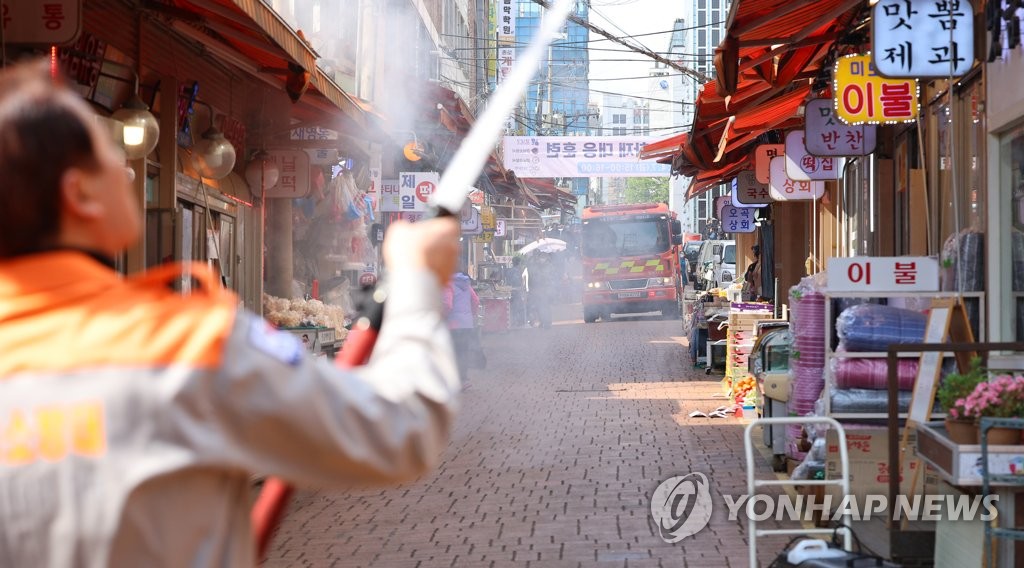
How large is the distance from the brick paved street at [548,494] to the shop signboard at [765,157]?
9.46 ft

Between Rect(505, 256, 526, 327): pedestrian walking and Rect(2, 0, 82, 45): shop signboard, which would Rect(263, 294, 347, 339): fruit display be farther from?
Rect(505, 256, 526, 327): pedestrian walking

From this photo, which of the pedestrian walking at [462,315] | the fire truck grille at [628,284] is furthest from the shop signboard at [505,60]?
the pedestrian walking at [462,315]

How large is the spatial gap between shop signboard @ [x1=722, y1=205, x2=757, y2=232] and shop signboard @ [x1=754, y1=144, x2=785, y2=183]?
9314 millimetres

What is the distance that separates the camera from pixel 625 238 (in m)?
36.3

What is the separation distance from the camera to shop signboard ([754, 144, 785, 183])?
16.0 meters

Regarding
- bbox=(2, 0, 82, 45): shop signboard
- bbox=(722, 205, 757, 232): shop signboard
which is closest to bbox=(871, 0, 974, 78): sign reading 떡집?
bbox=(2, 0, 82, 45): shop signboard

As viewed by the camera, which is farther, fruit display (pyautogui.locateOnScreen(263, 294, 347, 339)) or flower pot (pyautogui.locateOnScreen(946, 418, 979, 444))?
fruit display (pyautogui.locateOnScreen(263, 294, 347, 339))

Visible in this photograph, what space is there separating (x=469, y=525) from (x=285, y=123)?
8230 millimetres

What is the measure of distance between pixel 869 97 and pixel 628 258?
26.2 m

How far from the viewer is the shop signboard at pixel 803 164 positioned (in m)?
13.9

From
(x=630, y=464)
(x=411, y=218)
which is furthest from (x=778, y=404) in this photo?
(x=411, y=218)

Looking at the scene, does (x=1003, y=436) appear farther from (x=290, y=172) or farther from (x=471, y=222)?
(x=471, y=222)

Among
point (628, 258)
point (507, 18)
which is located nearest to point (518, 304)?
point (628, 258)

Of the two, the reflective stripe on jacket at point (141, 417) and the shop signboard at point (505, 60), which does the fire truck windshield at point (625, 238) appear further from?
the reflective stripe on jacket at point (141, 417)
